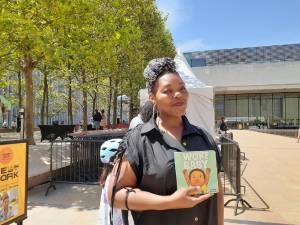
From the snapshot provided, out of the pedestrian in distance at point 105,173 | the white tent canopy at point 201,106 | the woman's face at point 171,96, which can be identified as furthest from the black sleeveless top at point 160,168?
the white tent canopy at point 201,106

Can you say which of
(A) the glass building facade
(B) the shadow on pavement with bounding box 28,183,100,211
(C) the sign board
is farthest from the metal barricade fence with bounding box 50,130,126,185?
(A) the glass building facade

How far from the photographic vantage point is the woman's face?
2312 mm

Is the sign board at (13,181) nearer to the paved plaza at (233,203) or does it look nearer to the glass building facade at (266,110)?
the paved plaza at (233,203)

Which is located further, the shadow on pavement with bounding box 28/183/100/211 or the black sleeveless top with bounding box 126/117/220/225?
the shadow on pavement with bounding box 28/183/100/211

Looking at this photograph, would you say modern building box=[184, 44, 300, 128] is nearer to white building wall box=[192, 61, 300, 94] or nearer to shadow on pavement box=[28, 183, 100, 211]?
white building wall box=[192, 61, 300, 94]

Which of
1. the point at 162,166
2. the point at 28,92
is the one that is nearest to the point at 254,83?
the point at 28,92

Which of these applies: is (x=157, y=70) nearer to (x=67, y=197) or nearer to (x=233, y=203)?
(x=233, y=203)

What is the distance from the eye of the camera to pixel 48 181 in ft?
32.8

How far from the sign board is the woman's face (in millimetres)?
2897

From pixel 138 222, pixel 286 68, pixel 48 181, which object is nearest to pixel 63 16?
pixel 48 181

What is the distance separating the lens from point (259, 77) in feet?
188

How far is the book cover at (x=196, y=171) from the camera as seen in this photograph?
202cm

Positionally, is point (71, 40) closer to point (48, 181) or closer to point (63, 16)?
point (63, 16)

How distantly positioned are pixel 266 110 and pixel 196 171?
206 feet
